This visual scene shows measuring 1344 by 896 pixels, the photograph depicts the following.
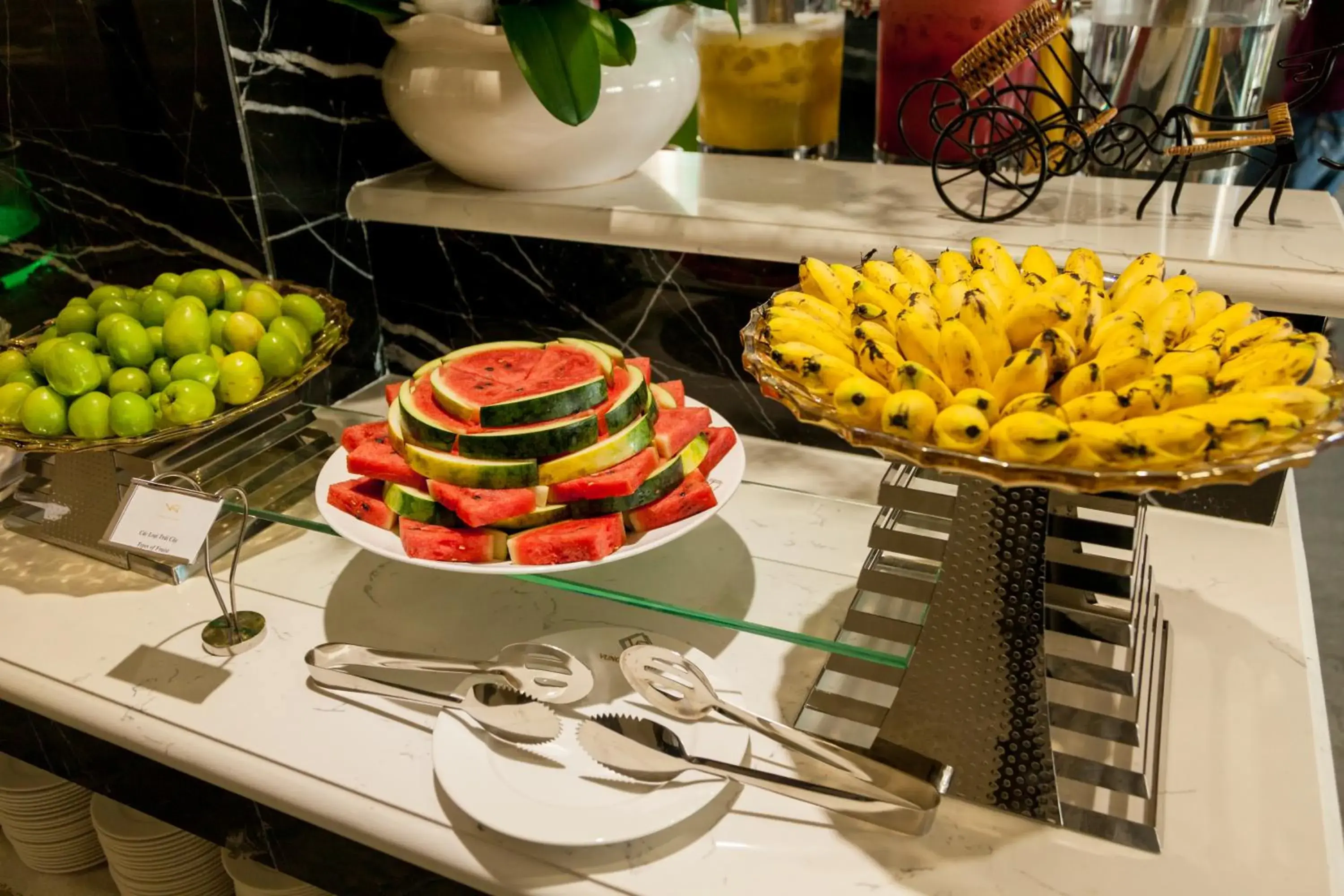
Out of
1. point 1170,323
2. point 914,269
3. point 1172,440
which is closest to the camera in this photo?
point 1172,440

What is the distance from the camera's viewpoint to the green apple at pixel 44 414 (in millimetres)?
896

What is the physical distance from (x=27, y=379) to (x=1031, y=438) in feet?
3.08

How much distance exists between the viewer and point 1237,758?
721 mm

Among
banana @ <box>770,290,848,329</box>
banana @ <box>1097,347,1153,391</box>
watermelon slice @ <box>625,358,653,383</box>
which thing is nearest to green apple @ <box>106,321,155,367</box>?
watermelon slice @ <box>625,358,653,383</box>

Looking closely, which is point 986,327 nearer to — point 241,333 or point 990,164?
point 990,164

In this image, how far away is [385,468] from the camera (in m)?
0.83

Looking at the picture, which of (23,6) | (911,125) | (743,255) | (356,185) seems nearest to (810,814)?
(743,255)

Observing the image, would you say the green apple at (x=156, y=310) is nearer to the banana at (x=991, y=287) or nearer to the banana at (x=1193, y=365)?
the banana at (x=991, y=287)

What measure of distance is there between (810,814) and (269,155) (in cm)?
98

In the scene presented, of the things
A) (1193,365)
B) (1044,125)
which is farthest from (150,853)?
(1044,125)

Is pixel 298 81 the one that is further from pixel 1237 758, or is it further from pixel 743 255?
pixel 1237 758

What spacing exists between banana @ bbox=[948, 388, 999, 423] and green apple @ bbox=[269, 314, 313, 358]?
70cm

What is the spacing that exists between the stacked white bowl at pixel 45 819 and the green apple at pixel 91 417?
1.58 feet

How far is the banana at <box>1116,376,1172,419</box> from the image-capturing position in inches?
21.4
